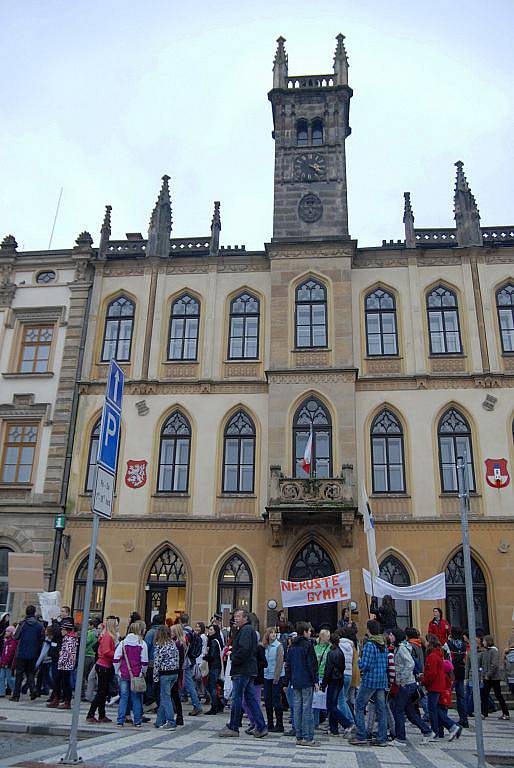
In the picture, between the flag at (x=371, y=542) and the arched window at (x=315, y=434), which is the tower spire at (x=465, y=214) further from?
the flag at (x=371, y=542)

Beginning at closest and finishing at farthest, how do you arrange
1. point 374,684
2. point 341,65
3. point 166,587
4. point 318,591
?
point 374,684 → point 318,591 → point 166,587 → point 341,65

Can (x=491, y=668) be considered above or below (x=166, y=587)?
below

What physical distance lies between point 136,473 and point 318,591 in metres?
7.58

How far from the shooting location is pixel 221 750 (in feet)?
29.8

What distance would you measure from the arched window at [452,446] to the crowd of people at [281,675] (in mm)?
7392

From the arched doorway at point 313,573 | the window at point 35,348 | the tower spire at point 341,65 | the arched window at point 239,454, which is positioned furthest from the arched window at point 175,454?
the tower spire at point 341,65

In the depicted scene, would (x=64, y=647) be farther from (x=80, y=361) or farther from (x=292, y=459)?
(x=80, y=361)

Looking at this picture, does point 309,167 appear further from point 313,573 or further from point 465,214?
point 313,573

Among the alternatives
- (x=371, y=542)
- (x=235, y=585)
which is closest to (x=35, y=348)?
(x=235, y=585)

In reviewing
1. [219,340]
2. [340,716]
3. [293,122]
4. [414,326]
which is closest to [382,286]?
[414,326]

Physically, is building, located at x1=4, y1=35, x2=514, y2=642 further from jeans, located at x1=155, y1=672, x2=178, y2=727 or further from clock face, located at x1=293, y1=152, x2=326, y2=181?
jeans, located at x1=155, y1=672, x2=178, y2=727

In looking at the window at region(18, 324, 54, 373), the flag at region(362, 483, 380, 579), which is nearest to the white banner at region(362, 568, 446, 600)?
the flag at region(362, 483, 380, 579)

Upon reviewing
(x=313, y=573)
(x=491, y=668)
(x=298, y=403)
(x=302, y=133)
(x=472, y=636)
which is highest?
(x=302, y=133)

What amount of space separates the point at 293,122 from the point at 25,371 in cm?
1381
